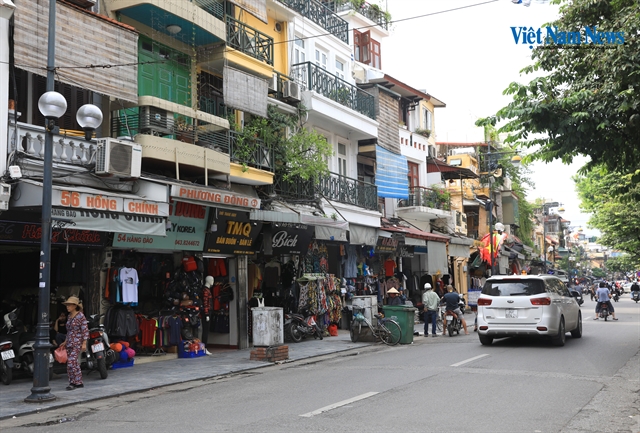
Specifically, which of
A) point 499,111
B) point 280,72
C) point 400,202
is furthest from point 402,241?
point 499,111

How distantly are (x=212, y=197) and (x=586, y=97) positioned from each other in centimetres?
877

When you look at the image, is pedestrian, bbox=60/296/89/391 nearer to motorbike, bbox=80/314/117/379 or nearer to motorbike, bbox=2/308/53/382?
motorbike, bbox=80/314/117/379

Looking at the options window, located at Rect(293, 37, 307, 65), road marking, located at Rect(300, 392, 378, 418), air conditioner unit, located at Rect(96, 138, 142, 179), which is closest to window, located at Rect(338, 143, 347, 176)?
window, located at Rect(293, 37, 307, 65)

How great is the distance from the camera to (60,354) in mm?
12094

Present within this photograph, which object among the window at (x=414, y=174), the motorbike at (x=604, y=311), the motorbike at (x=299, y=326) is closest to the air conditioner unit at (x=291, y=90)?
the motorbike at (x=299, y=326)

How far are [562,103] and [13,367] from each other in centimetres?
1207

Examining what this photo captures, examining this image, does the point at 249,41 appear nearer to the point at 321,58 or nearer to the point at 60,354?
the point at 321,58

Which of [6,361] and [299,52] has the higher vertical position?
[299,52]

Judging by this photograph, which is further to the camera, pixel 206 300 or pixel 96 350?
pixel 206 300

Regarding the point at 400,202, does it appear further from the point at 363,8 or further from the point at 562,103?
the point at 562,103

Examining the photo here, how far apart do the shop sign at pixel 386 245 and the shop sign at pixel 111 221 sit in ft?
40.0

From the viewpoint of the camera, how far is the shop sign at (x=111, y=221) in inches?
464

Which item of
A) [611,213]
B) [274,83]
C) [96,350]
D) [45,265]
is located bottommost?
[96,350]

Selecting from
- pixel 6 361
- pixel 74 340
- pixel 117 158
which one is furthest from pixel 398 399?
pixel 117 158
